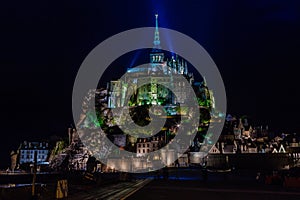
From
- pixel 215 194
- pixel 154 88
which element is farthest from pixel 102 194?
pixel 154 88

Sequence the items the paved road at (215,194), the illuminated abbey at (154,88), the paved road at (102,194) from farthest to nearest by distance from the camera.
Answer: the illuminated abbey at (154,88)
the paved road at (102,194)
the paved road at (215,194)

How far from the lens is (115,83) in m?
132

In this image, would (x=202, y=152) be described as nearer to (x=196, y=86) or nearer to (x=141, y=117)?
(x=141, y=117)

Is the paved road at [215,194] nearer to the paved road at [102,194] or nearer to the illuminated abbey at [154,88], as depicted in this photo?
the paved road at [102,194]

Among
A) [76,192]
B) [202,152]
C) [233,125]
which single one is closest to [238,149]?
[202,152]

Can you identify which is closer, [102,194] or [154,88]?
[102,194]

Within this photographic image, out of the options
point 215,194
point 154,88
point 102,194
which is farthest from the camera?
point 154,88

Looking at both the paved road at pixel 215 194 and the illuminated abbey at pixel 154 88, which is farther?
the illuminated abbey at pixel 154 88

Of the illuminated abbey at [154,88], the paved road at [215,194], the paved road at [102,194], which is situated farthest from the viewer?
the illuminated abbey at [154,88]

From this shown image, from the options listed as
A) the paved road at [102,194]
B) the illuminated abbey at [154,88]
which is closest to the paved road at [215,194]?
the paved road at [102,194]

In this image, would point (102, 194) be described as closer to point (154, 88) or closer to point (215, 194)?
point (215, 194)

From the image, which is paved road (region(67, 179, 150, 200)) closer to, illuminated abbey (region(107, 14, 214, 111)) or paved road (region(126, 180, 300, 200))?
paved road (region(126, 180, 300, 200))

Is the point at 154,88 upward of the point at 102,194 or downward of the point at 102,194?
upward

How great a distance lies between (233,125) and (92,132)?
50.5 meters
